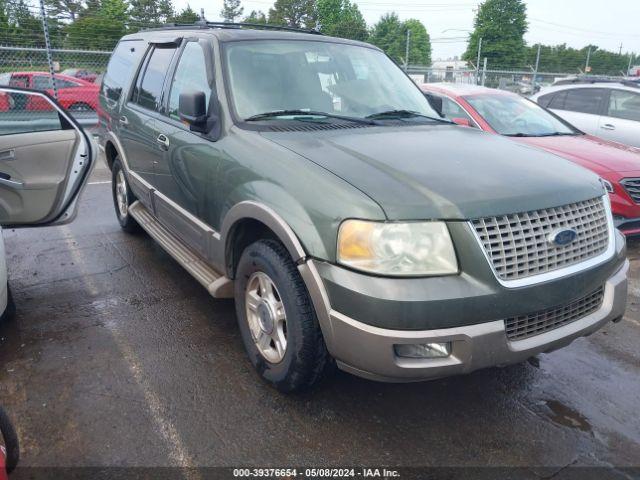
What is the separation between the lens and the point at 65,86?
12.3 metres

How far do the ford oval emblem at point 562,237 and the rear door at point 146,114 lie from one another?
9.38 ft

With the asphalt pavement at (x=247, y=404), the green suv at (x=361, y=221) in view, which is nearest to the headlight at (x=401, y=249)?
the green suv at (x=361, y=221)

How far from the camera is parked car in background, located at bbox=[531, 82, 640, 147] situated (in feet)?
25.8

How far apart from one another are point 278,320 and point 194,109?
1.39 m

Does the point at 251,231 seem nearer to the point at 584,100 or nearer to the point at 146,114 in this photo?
the point at 146,114

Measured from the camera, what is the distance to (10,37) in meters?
11.5

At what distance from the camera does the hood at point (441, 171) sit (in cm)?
234

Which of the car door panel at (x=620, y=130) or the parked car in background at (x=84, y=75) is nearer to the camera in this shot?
the car door panel at (x=620, y=130)

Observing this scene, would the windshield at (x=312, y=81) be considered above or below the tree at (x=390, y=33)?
below

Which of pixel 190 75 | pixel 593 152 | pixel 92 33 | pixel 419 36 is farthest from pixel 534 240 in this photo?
pixel 419 36

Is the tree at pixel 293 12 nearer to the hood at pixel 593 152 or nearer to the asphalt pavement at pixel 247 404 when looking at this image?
the hood at pixel 593 152

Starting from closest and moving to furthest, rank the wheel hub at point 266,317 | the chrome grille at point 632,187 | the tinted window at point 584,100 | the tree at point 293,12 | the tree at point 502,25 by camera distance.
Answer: the wheel hub at point 266,317
the chrome grille at point 632,187
the tinted window at point 584,100
the tree at point 502,25
the tree at point 293,12

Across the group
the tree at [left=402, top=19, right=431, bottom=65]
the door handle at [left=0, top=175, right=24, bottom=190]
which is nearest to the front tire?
the door handle at [left=0, top=175, right=24, bottom=190]

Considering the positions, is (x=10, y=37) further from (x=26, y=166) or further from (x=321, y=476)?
(x=321, y=476)
